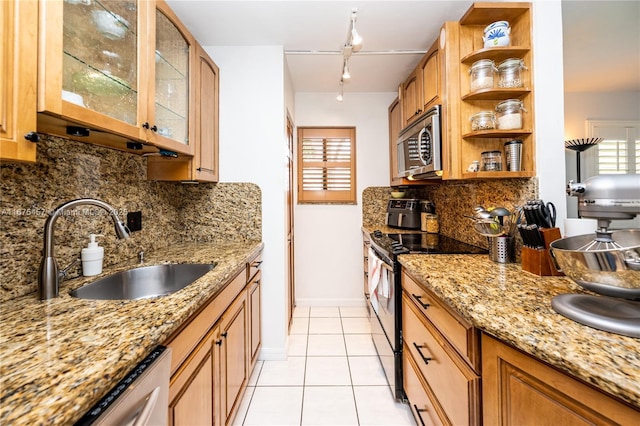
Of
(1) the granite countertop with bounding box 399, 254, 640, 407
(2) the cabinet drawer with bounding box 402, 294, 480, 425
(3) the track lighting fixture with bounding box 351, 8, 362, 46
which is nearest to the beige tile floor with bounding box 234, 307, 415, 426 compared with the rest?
(2) the cabinet drawer with bounding box 402, 294, 480, 425

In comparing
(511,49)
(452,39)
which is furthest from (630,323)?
(452,39)

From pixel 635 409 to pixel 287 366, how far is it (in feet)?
6.38

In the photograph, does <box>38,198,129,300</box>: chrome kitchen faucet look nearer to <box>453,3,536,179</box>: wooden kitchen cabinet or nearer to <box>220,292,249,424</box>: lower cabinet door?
<box>220,292,249,424</box>: lower cabinet door

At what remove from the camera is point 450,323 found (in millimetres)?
1039

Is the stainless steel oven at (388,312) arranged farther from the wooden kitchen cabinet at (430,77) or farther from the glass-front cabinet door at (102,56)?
the glass-front cabinet door at (102,56)

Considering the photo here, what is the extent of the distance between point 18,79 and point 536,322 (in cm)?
157

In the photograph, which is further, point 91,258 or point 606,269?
point 91,258

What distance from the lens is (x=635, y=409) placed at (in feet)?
1.73

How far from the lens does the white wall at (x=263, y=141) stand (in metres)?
2.18

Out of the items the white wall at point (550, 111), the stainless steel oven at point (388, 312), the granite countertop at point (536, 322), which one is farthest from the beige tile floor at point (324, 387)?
the white wall at point (550, 111)

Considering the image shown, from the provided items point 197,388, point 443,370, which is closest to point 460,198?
point 443,370

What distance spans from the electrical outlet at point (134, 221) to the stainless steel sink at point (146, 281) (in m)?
0.34

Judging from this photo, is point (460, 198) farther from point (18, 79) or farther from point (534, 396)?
point (18, 79)

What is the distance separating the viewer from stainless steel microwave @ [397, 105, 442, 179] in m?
1.75
